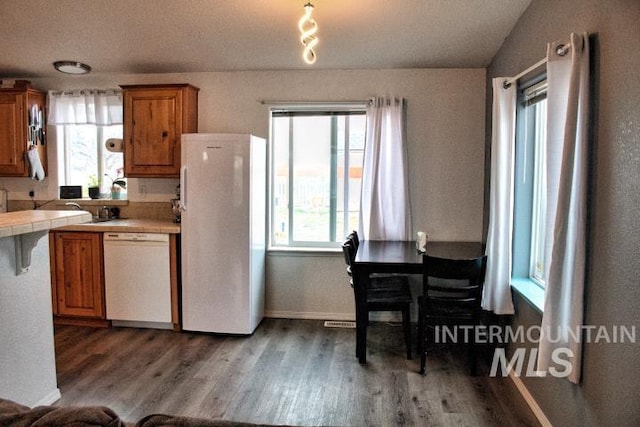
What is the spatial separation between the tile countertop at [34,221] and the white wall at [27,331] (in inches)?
5.5

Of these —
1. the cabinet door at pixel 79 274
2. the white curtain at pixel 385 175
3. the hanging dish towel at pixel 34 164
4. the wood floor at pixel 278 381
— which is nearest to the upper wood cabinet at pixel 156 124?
the cabinet door at pixel 79 274

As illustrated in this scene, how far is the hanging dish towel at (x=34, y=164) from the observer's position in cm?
447

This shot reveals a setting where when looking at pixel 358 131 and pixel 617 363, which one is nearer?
pixel 617 363

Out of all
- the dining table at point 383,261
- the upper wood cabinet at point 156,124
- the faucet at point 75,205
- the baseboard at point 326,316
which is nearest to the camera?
the dining table at point 383,261

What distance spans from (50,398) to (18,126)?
2.85 metres

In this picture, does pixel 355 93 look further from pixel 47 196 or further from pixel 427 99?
pixel 47 196

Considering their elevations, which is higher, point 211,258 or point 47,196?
point 47,196

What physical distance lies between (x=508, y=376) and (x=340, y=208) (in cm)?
202

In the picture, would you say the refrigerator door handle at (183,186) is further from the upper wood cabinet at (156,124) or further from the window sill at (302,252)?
the window sill at (302,252)

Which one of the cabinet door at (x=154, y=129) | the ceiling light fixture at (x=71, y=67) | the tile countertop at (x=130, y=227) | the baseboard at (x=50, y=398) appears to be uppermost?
the ceiling light fixture at (x=71, y=67)

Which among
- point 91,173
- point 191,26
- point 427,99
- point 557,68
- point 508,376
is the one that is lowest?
point 508,376

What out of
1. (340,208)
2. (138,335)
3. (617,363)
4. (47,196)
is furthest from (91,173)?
(617,363)

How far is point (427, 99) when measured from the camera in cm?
415

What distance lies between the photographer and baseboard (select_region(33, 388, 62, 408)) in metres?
2.64
